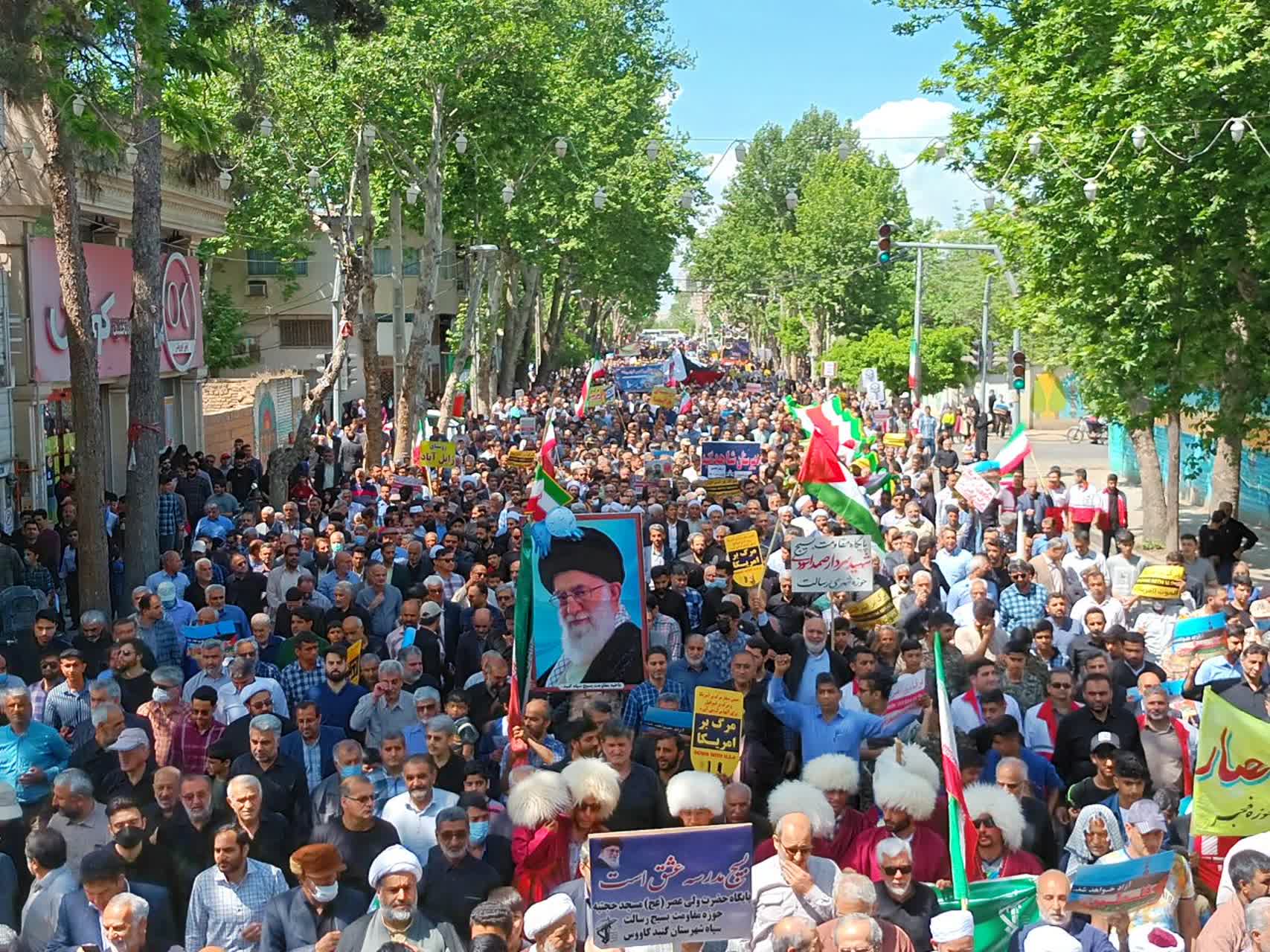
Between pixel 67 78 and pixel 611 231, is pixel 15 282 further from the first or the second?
pixel 611 231

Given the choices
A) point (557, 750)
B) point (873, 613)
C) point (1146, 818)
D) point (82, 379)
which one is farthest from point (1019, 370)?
point (1146, 818)

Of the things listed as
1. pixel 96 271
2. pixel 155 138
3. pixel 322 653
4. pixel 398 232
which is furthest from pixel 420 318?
pixel 322 653

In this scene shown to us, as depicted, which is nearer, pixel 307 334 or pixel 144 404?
pixel 144 404

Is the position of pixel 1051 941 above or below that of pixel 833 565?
below

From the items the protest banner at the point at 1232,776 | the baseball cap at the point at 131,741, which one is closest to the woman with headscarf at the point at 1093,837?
the protest banner at the point at 1232,776

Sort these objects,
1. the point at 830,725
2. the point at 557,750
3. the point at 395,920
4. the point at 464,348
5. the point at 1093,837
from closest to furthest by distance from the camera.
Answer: the point at 395,920, the point at 1093,837, the point at 557,750, the point at 830,725, the point at 464,348

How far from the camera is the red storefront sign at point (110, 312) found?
68.0 ft

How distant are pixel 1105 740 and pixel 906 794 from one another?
67.0 inches

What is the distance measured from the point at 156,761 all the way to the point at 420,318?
935 inches

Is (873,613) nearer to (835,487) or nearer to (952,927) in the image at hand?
(835,487)

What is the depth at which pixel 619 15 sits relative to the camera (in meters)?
53.1

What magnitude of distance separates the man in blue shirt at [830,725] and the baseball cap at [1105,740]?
1129mm

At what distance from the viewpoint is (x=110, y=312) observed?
23.2m

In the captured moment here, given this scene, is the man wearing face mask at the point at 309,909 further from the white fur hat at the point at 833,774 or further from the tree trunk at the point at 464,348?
the tree trunk at the point at 464,348
